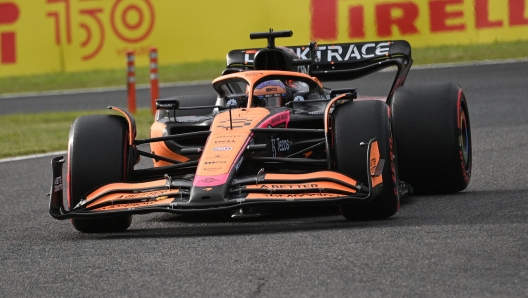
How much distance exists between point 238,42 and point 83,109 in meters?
3.82

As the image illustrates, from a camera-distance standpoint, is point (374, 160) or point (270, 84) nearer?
point (374, 160)

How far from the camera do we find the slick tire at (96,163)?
265 inches

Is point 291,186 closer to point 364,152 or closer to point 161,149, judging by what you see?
point 364,152

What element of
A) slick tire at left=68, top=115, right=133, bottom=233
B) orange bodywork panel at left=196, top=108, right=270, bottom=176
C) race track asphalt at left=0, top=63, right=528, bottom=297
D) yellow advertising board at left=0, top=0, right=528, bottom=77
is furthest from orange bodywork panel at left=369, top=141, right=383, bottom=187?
yellow advertising board at left=0, top=0, right=528, bottom=77

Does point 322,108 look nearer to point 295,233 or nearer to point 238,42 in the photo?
point 295,233

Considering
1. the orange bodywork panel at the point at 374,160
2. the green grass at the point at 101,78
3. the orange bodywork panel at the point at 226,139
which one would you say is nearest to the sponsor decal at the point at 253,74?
the orange bodywork panel at the point at 226,139

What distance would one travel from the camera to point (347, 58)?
955 cm

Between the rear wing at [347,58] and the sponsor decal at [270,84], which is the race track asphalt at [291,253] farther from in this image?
the rear wing at [347,58]

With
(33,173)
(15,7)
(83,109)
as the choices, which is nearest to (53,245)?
(33,173)

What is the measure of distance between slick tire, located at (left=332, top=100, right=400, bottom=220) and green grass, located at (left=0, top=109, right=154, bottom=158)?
21.5 feet

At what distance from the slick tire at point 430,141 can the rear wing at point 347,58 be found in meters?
1.42

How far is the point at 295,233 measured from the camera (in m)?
6.15

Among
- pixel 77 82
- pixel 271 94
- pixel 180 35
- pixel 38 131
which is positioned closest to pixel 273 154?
pixel 271 94

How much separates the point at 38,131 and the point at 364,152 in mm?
9108
